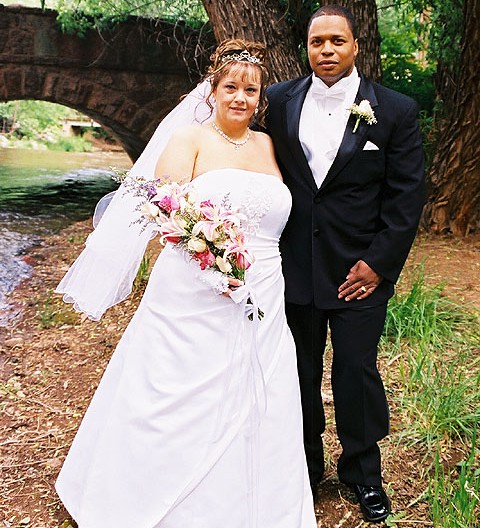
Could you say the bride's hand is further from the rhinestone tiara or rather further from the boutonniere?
the rhinestone tiara

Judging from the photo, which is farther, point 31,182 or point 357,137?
point 31,182

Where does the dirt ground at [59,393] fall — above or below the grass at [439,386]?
below

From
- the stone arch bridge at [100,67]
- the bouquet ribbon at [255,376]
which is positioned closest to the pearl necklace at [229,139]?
the bouquet ribbon at [255,376]

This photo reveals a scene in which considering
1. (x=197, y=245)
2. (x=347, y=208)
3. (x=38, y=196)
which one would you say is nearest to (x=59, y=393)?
(x=197, y=245)

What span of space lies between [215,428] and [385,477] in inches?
43.7

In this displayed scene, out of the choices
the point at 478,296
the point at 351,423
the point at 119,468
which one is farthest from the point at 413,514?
the point at 478,296

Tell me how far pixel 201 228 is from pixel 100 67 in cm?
734

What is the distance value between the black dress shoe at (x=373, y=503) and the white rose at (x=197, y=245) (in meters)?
1.28

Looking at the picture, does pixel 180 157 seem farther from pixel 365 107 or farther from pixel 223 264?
pixel 365 107

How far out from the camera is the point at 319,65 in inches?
95.7

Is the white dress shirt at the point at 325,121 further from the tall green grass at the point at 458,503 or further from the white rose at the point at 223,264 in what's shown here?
the tall green grass at the point at 458,503

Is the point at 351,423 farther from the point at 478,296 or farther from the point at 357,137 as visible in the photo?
the point at 478,296

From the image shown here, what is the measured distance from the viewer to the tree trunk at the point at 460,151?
5.82 meters

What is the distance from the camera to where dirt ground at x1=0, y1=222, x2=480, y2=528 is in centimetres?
286
